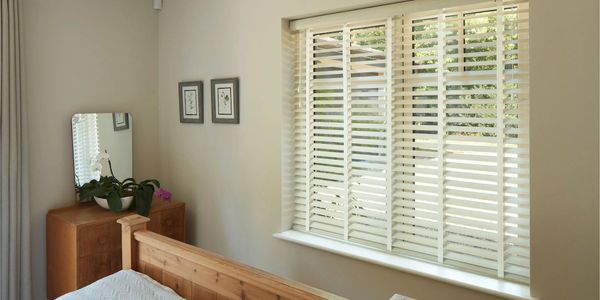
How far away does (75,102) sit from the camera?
279 centimetres

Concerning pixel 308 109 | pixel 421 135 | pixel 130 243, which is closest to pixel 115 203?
pixel 130 243

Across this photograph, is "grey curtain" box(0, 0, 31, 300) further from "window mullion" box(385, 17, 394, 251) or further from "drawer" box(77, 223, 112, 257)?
"window mullion" box(385, 17, 394, 251)

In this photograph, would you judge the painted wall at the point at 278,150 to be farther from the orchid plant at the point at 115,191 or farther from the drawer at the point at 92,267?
the drawer at the point at 92,267

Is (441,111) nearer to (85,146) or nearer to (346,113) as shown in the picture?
(346,113)

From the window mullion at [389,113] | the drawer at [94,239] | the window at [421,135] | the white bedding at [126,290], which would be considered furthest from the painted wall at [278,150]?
the white bedding at [126,290]

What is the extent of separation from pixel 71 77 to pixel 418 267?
2.48m

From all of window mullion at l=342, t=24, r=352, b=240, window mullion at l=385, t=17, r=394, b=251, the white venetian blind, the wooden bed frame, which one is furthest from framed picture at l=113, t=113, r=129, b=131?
window mullion at l=385, t=17, r=394, b=251

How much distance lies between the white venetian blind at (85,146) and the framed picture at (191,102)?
0.59m

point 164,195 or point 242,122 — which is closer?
point 242,122

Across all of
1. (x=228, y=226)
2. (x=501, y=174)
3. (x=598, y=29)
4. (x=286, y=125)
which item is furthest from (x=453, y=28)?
(x=228, y=226)

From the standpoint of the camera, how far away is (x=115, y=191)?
2691 millimetres

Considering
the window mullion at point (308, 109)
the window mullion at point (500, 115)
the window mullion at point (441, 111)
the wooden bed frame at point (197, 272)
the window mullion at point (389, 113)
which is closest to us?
the wooden bed frame at point (197, 272)

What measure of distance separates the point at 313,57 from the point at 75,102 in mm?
1648

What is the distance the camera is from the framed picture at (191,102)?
294 centimetres
